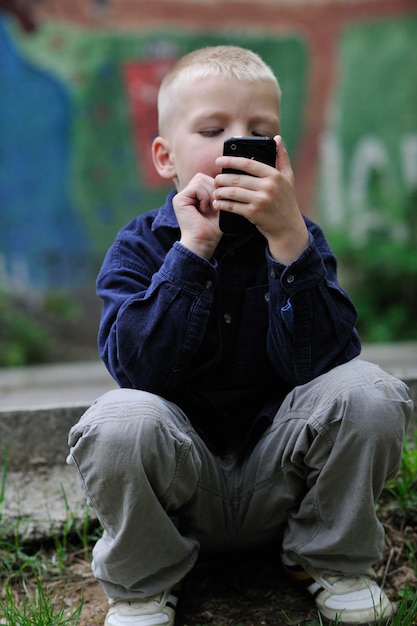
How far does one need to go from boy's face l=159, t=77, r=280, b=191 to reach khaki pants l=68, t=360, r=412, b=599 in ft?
1.90

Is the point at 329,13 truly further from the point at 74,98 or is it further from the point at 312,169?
the point at 74,98

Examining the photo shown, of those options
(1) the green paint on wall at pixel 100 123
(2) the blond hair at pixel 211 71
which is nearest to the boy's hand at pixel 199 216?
(2) the blond hair at pixel 211 71

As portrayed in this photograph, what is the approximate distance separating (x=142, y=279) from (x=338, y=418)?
551mm

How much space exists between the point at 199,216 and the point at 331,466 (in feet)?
1.97

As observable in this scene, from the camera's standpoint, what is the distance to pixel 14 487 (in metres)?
2.30

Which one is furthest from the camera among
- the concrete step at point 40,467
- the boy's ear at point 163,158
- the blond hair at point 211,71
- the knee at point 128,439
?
the concrete step at point 40,467

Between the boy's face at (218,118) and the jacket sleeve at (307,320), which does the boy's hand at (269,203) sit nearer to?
the jacket sleeve at (307,320)

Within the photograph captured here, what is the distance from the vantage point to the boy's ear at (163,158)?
6.52ft

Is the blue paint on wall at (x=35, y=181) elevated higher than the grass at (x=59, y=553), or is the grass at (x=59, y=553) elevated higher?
the blue paint on wall at (x=35, y=181)

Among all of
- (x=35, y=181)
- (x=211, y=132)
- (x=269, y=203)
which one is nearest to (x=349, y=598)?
(x=269, y=203)

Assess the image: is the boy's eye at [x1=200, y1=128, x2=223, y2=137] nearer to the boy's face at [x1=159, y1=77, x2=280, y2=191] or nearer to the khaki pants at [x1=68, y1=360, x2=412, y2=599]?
the boy's face at [x1=159, y1=77, x2=280, y2=191]

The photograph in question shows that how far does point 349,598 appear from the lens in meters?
1.70

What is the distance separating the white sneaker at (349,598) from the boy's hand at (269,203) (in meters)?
0.71

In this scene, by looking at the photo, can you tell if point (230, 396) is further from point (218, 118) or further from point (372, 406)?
point (218, 118)
